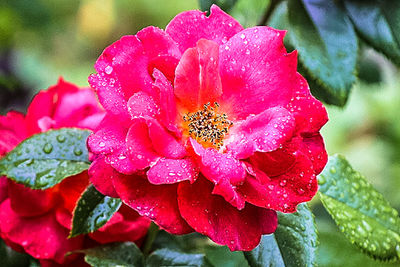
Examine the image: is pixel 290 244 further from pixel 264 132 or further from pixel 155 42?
pixel 155 42

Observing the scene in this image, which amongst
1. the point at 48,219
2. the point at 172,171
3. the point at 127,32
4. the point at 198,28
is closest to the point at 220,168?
the point at 172,171

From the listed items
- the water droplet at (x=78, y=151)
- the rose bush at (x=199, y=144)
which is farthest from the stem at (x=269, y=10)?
the water droplet at (x=78, y=151)

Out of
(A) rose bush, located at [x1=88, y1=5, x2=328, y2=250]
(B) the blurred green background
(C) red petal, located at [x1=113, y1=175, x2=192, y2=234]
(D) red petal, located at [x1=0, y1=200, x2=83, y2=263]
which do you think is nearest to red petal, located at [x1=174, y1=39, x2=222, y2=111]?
(A) rose bush, located at [x1=88, y1=5, x2=328, y2=250]

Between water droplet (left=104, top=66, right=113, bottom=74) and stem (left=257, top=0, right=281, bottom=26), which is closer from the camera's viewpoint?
water droplet (left=104, top=66, right=113, bottom=74)

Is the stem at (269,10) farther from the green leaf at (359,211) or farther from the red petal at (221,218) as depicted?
the red petal at (221,218)

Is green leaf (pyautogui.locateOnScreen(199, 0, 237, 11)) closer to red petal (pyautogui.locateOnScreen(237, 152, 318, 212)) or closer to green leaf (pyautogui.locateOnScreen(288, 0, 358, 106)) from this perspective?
green leaf (pyautogui.locateOnScreen(288, 0, 358, 106))

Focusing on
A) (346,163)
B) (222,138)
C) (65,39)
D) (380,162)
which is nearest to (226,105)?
(222,138)

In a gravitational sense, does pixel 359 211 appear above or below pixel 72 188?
below

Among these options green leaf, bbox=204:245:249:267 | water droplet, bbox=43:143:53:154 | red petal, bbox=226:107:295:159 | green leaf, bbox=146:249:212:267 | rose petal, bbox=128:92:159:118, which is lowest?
green leaf, bbox=204:245:249:267
